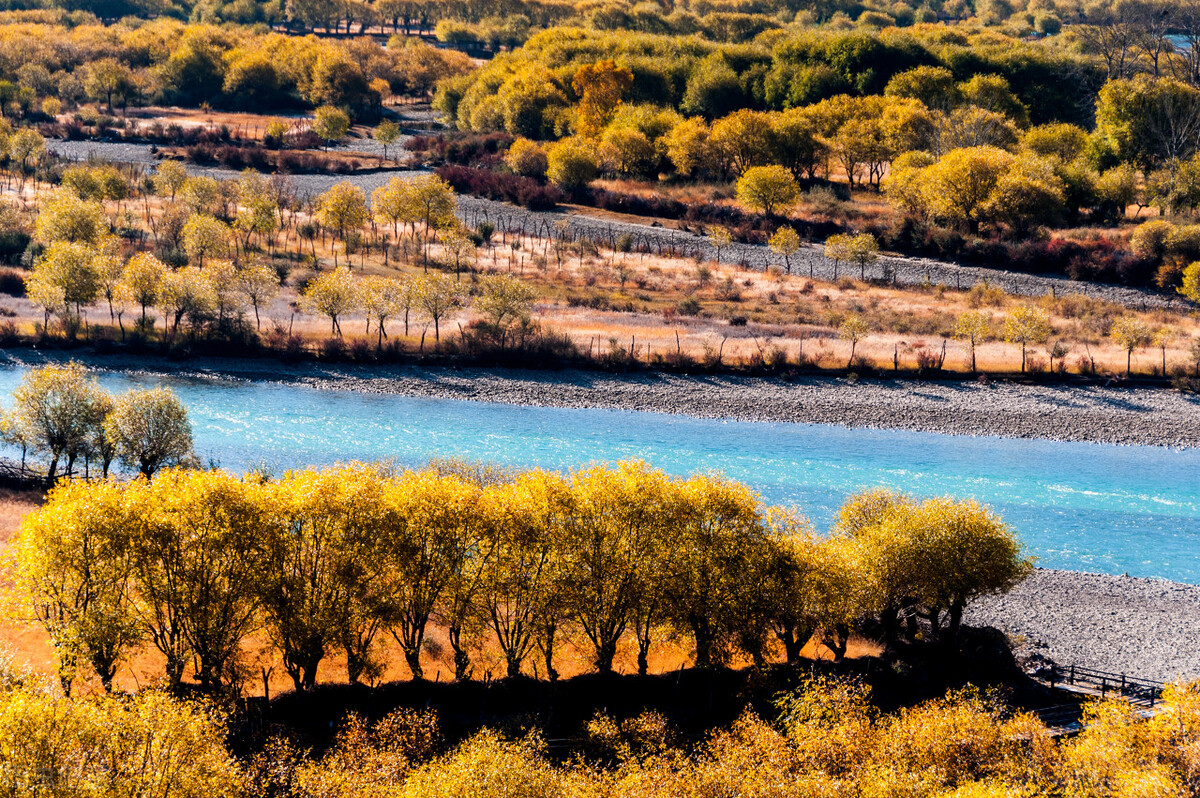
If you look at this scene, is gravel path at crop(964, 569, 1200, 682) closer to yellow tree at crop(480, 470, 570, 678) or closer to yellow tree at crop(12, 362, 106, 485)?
yellow tree at crop(480, 470, 570, 678)

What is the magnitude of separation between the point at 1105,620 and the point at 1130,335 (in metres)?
39.5

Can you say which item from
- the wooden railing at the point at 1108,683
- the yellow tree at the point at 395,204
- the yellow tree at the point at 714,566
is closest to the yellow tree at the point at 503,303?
the yellow tree at the point at 395,204

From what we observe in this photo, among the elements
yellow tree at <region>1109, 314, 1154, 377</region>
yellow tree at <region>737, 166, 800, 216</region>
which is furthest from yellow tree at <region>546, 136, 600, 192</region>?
yellow tree at <region>1109, 314, 1154, 377</region>

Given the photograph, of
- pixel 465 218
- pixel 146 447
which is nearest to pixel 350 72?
pixel 465 218

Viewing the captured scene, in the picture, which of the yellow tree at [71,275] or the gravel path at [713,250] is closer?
the yellow tree at [71,275]

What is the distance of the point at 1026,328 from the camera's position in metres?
76.6

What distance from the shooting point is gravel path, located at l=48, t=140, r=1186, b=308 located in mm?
95562

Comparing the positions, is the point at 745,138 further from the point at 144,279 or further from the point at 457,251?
the point at 144,279

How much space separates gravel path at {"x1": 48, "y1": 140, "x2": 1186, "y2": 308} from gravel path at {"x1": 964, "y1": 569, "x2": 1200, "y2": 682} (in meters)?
52.1

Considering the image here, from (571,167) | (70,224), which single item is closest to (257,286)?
(70,224)

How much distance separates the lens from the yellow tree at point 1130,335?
76.2 meters

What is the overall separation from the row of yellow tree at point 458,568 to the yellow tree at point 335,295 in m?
39.7

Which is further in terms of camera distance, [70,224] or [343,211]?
[343,211]

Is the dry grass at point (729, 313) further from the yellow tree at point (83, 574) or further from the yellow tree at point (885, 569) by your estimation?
the yellow tree at point (83, 574)
